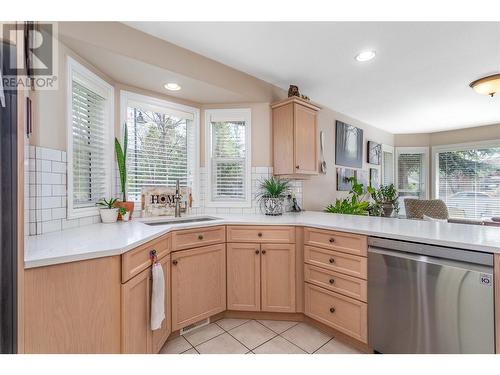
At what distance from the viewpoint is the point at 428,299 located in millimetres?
1396

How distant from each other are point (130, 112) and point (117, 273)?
167 cm

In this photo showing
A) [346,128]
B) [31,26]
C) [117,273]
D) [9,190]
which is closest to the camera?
[9,190]

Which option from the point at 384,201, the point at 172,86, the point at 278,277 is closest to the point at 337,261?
the point at 278,277

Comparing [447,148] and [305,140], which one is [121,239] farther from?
[447,148]

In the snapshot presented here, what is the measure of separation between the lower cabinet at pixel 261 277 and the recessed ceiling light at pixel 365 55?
72.5 inches

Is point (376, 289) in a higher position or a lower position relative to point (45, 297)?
lower

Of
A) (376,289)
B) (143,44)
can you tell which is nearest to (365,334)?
(376,289)

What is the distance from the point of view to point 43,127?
150cm

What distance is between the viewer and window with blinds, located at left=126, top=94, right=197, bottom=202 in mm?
2309

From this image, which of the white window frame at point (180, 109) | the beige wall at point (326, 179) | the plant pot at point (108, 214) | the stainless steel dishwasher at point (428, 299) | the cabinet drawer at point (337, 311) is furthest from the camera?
the beige wall at point (326, 179)

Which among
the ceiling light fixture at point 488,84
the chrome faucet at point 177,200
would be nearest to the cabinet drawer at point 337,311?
the chrome faucet at point 177,200

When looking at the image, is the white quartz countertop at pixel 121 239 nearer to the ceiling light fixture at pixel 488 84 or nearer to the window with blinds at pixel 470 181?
the ceiling light fixture at pixel 488 84

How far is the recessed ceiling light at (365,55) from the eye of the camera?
6.96 ft

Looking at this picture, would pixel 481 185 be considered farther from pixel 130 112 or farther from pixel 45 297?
pixel 45 297
